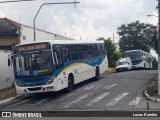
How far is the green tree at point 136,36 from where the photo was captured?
9056cm

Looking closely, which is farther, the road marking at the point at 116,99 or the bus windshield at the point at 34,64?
the bus windshield at the point at 34,64

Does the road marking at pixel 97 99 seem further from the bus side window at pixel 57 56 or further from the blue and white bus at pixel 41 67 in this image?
the bus side window at pixel 57 56

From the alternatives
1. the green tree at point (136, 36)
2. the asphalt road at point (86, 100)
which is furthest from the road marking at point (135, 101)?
the green tree at point (136, 36)

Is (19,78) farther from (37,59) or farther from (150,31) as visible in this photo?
(150,31)

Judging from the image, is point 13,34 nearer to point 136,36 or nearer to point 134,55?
point 134,55

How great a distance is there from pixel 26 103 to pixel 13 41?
16122 millimetres

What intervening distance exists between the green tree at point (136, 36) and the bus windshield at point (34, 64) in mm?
73168

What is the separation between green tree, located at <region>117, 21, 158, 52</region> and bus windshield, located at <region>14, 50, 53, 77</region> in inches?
2881

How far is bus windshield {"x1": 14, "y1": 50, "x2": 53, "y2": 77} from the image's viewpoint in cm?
1902

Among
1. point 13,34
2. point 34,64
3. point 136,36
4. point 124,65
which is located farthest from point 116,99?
point 136,36

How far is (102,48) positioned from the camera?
30.2 meters

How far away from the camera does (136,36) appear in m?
92.2

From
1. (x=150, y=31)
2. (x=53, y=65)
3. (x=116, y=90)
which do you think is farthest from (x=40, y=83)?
(x=150, y=31)

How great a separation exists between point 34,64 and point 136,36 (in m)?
75.4
